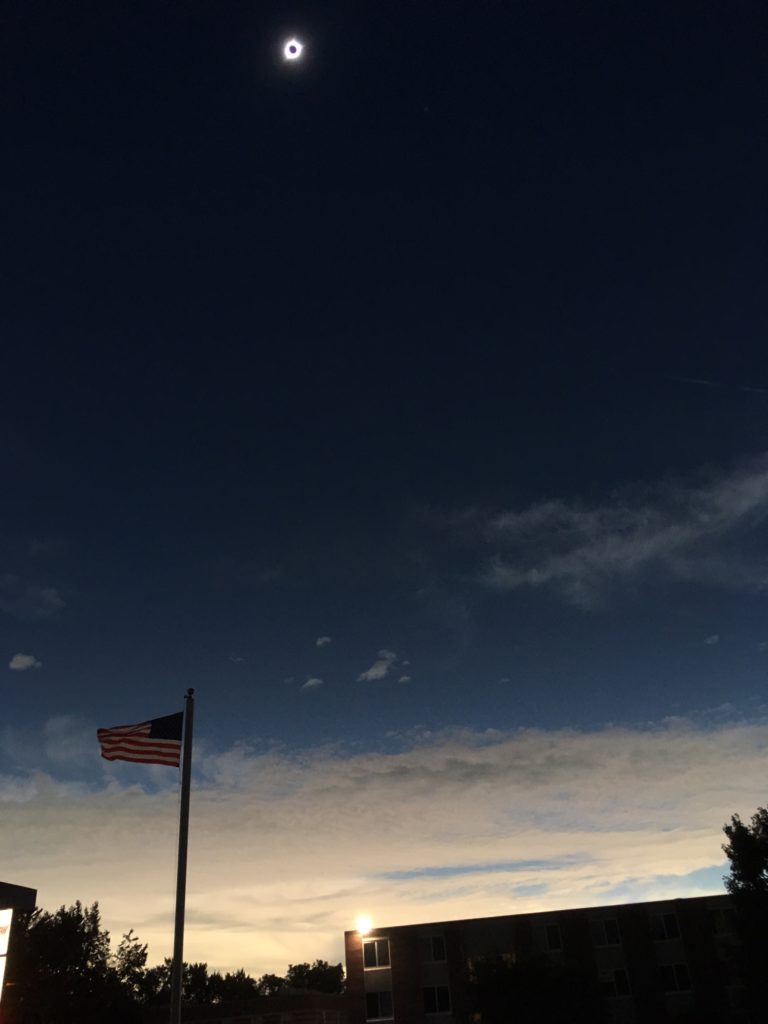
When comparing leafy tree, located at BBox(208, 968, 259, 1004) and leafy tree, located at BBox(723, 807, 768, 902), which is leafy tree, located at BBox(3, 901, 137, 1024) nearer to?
leafy tree, located at BBox(723, 807, 768, 902)

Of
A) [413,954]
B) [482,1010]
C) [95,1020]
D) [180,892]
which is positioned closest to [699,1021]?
[482,1010]

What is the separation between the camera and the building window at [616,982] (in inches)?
2335

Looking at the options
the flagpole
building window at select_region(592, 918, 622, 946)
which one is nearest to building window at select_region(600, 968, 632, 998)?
building window at select_region(592, 918, 622, 946)

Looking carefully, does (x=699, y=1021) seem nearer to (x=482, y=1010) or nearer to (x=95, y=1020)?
(x=482, y=1010)

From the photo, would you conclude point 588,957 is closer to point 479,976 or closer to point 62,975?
point 479,976

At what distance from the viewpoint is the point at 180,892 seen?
1518cm

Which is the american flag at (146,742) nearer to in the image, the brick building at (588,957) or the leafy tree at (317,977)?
the brick building at (588,957)

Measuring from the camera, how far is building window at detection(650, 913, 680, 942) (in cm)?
6128

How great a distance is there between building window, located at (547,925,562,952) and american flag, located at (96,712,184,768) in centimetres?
5755

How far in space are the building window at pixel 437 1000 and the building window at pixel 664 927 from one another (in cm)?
1820

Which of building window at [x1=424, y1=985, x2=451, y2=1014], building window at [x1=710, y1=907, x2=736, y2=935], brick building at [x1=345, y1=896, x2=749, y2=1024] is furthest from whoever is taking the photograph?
building window at [x1=710, y1=907, x2=736, y2=935]

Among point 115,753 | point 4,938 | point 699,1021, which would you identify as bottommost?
point 699,1021

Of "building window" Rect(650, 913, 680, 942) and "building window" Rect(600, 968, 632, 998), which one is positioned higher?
"building window" Rect(650, 913, 680, 942)

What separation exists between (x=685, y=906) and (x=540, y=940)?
42.6 feet
